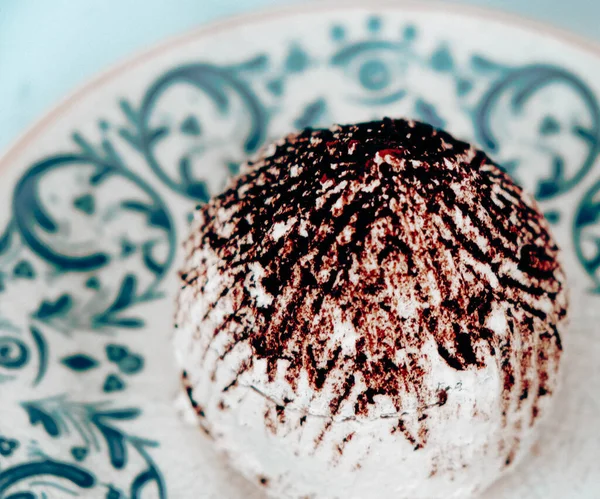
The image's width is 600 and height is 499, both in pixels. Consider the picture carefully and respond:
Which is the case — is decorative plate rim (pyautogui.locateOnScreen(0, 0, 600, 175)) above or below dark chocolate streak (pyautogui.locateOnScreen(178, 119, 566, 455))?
above

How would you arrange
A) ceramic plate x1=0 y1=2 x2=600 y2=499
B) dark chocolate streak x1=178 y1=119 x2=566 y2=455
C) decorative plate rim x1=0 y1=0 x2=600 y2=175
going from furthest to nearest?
decorative plate rim x1=0 y1=0 x2=600 y2=175
ceramic plate x1=0 y1=2 x2=600 y2=499
dark chocolate streak x1=178 y1=119 x2=566 y2=455

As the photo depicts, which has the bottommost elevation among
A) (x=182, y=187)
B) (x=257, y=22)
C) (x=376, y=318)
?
(x=376, y=318)

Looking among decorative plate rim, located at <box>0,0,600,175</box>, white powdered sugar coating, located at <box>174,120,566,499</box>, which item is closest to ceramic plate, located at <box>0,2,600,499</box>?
decorative plate rim, located at <box>0,0,600,175</box>

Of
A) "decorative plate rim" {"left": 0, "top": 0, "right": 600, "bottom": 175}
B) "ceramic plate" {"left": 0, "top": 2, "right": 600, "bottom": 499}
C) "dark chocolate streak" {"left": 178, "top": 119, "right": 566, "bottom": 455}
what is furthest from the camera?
"decorative plate rim" {"left": 0, "top": 0, "right": 600, "bottom": 175}

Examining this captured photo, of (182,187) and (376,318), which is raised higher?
(182,187)

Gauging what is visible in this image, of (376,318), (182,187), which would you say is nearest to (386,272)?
(376,318)

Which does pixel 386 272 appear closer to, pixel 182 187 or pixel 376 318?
pixel 376 318

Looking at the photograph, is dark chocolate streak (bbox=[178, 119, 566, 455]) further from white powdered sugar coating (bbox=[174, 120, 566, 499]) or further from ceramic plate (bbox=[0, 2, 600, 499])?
ceramic plate (bbox=[0, 2, 600, 499])

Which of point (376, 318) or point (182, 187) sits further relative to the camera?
point (182, 187)
